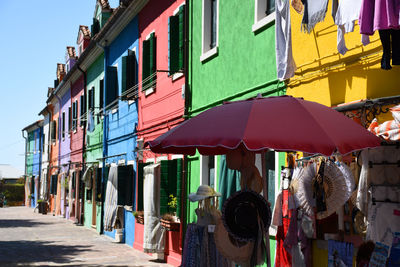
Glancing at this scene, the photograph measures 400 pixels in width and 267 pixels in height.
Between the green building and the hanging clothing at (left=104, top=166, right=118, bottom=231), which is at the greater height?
the green building

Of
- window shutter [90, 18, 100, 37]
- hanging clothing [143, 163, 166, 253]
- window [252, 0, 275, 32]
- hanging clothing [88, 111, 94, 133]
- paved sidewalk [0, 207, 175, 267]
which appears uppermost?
window shutter [90, 18, 100, 37]

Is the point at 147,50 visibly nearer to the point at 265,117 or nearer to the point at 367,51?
the point at 367,51

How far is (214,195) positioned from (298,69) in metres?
2.12

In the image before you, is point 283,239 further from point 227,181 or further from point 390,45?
point 390,45

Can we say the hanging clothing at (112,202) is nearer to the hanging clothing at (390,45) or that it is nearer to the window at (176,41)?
the window at (176,41)

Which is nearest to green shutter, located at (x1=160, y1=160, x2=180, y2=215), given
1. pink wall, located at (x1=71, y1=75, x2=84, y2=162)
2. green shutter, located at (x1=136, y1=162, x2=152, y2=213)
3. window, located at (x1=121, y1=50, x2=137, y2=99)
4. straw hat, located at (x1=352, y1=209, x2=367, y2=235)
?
green shutter, located at (x1=136, y1=162, x2=152, y2=213)

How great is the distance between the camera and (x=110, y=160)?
20.2 meters

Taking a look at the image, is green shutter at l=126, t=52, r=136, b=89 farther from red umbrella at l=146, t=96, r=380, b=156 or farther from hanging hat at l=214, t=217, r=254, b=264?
red umbrella at l=146, t=96, r=380, b=156

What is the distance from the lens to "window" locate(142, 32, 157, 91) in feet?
49.3

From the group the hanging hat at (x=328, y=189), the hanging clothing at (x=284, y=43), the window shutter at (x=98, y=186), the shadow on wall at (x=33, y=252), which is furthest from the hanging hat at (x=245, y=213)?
the window shutter at (x=98, y=186)

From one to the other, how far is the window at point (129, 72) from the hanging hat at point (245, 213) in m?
11.3

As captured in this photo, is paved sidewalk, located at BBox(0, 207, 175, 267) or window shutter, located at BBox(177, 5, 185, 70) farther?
paved sidewalk, located at BBox(0, 207, 175, 267)

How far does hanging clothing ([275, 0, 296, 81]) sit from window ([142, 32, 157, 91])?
748 cm

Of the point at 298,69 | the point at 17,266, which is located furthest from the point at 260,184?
the point at 17,266
